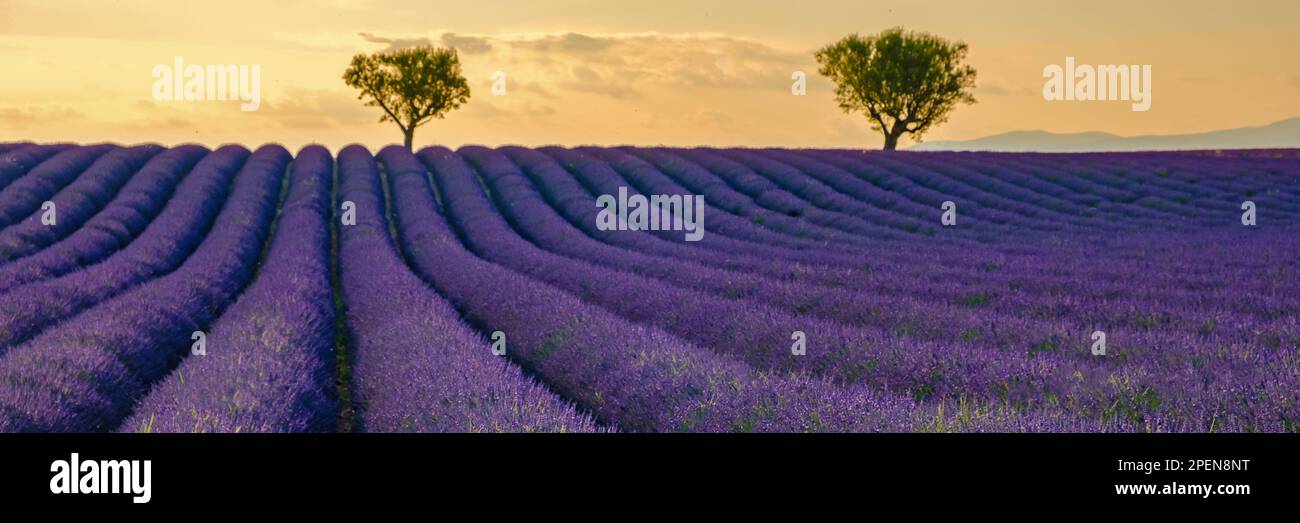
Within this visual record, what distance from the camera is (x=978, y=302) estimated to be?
8695mm

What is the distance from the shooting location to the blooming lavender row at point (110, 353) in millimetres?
5520

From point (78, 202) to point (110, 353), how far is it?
13943mm

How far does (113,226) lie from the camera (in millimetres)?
15914

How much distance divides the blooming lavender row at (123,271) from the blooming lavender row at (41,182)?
2526mm

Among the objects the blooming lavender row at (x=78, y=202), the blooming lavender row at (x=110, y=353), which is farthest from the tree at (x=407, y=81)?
the blooming lavender row at (x=110, y=353)

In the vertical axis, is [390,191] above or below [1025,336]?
above

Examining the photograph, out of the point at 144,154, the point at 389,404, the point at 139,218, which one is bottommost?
the point at 389,404

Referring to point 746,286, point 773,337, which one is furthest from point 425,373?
point 746,286

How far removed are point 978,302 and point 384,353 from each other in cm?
510

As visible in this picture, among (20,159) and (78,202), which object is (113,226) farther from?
(20,159)

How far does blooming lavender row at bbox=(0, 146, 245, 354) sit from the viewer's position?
Result: 8.55m
